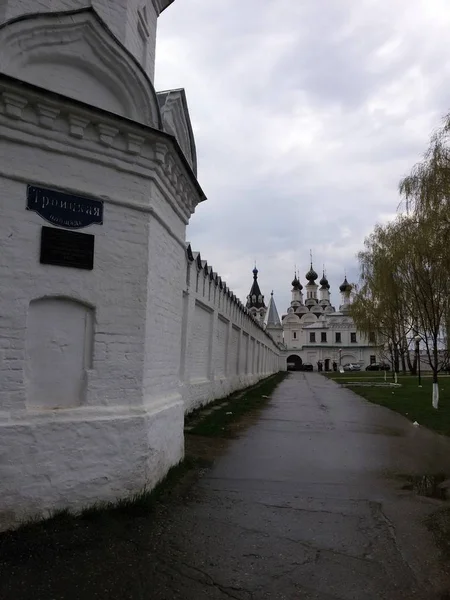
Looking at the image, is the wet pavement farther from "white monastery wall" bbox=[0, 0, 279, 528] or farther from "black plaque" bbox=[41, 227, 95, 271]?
"black plaque" bbox=[41, 227, 95, 271]

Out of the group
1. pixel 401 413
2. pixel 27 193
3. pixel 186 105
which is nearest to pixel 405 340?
pixel 401 413

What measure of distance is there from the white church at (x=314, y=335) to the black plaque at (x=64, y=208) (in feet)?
259

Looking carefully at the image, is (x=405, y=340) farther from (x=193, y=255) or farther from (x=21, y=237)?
(x=21, y=237)

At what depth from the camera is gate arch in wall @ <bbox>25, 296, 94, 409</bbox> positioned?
15.6ft

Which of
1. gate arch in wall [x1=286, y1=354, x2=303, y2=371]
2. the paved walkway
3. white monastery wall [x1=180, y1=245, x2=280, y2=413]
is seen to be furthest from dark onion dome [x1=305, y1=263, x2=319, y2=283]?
the paved walkway

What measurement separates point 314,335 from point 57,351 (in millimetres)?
93374

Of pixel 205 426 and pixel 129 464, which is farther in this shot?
pixel 205 426

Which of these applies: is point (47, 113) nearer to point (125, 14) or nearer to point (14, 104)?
point (14, 104)

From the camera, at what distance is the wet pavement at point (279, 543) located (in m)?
3.47

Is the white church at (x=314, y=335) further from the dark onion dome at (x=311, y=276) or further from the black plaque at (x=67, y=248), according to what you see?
the black plaque at (x=67, y=248)

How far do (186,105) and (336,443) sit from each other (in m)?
6.23

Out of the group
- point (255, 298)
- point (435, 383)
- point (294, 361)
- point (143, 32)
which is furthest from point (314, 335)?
point (143, 32)

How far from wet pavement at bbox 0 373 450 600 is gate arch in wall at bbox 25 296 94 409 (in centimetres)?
142

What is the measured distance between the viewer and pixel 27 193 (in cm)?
471
